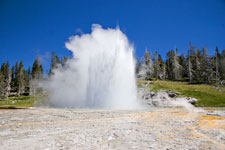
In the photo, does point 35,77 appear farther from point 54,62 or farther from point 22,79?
point 54,62

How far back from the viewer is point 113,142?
260 inches

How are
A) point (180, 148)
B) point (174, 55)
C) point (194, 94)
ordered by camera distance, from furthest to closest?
point (174, 55) < point (194, 94) < point (180, 148)

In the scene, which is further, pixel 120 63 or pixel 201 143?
pixel 120 63

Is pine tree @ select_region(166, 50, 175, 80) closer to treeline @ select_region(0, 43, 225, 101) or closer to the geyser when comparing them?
treeline @ select_region(0, 43, 225, 101)

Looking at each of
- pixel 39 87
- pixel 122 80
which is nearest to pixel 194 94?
pixel 122 80

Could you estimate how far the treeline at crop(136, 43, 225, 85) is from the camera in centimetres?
7369

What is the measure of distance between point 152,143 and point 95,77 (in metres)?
29.6

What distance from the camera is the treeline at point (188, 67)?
73688mm

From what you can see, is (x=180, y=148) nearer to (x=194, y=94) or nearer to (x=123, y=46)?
(x=123, y=46)

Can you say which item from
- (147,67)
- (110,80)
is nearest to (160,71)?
(147,67)

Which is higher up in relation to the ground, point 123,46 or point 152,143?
point 123,46

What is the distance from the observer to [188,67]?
282 feet

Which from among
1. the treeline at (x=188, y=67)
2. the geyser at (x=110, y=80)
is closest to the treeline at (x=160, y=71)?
the treeline at (x=188, y=67)

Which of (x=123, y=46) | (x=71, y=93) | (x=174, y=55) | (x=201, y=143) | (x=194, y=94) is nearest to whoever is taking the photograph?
(x=201, y=143)
